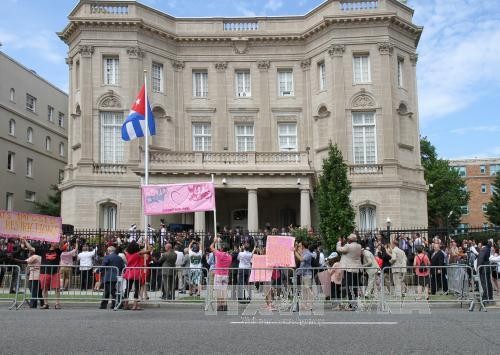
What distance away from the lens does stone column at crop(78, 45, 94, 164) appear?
3703 cm

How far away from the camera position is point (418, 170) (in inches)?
1529

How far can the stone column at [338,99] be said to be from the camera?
123ft

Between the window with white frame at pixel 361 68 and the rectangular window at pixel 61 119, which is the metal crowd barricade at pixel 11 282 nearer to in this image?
the window with white frame at pixel 361 68

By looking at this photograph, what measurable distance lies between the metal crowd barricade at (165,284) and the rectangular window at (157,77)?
23524 mm

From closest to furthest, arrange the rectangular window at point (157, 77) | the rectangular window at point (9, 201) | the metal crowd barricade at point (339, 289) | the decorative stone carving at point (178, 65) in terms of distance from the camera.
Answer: the metal crowd barricade at point (339, 289) → the rectangular window at point (157, 77) → the decorative stone carving at point (178, 65) → the rectangular window at point (9, 201)

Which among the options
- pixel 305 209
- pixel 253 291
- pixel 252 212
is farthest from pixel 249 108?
pixel 253 291

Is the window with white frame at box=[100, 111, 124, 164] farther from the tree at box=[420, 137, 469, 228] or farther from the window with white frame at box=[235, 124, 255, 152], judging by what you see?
the tree at box=[420, 137, 469, 228]

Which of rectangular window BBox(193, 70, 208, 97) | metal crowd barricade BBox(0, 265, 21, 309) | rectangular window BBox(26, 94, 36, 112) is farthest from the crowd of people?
rectangular window BBox(26, 94, 36, 112)

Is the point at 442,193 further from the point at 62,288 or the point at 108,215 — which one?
the point at 62,288

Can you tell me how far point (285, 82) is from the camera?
133 ft

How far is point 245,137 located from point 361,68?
27.1 feet

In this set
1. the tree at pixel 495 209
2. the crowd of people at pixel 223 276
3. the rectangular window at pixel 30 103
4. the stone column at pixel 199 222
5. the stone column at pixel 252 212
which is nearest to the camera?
the crowd of people at pixel 223 276

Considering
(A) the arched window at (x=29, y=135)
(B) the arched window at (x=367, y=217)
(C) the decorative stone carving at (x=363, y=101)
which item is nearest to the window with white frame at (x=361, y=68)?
(C) the decorative stone carving at (x=363, y=101)

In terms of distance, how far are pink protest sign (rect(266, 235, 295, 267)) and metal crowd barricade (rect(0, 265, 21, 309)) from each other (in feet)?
20.8
